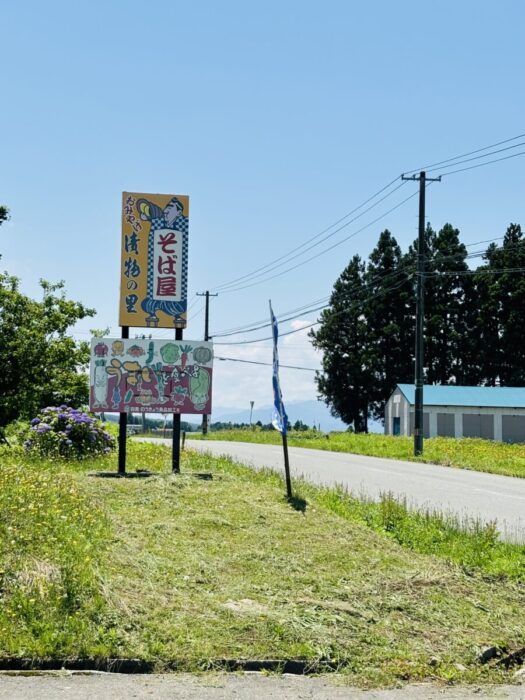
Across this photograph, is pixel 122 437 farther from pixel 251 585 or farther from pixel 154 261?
pixel 251 585

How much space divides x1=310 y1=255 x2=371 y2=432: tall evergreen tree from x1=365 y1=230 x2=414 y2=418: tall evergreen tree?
0.71m

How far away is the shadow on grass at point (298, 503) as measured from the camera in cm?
1199

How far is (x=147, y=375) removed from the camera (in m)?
17.1

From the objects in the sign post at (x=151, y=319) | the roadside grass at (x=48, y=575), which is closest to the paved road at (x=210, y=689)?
the roadside grass at (x=48, y=575)

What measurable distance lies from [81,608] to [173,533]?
10.5 feet

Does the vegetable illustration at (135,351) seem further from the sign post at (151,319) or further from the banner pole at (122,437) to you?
the banner pole at (122,437)

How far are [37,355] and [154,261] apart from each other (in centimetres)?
1102

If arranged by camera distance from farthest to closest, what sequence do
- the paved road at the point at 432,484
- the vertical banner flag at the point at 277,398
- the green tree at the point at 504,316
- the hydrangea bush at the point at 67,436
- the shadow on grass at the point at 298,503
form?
1. the green tree at the point at 504,316
2. the hydrangea bush at the point at 67,436
3. the paved road at the point at 432,484
4. the vertical banner flag at the point at 277,398
5. the shadow on grass at the point at 298,503

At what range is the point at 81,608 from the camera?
649cm

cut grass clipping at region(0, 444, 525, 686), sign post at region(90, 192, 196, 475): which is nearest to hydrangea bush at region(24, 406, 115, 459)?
sign post at region(90, 192, 196, 475)

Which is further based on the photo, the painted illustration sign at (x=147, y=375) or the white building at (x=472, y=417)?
the white building at (x=472, y=417)

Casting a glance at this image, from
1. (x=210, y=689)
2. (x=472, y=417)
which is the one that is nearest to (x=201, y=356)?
(x=210, y=689)

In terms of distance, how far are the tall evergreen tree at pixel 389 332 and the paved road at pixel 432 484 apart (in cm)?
4205

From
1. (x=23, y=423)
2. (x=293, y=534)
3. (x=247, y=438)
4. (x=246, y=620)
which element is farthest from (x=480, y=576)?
(x=247, y=438)
